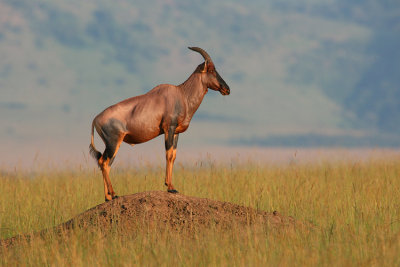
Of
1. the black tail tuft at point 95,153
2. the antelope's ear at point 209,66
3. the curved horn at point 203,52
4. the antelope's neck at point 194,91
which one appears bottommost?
the black tail tuft at point 95,153

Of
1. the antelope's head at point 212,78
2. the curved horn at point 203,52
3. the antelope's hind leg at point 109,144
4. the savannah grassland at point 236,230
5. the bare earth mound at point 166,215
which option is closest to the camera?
the savannah grassland at point 236,230

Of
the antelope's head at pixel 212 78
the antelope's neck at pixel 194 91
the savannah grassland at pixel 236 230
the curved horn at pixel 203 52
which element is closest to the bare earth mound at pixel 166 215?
the savannah grassland at pixel 236 230

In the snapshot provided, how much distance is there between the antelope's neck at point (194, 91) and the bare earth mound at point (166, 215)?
1829 mm

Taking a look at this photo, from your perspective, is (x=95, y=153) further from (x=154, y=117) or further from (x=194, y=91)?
(x=194, y=91)

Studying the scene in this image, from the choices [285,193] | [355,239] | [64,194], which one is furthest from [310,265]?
[64,194]

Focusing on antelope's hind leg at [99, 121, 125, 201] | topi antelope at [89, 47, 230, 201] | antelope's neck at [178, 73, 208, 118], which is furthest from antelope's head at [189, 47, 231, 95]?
antelope's hind leg at [99, 121, 125, 201]

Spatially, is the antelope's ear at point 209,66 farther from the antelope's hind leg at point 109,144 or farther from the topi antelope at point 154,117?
the antelope's hind leg at point 109,144

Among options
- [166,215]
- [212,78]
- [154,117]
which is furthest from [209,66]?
[166,215]

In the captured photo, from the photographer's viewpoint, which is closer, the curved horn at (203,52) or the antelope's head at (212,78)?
the curved horn at (203,52)

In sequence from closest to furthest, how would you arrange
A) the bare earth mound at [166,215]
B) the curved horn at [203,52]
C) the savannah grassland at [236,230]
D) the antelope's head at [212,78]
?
the savannah grassland at [236,230] → the bare earth mound at [166,215] → the curved horn at [203,52] → the antelope's head at [212,78]

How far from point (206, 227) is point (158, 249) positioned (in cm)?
152

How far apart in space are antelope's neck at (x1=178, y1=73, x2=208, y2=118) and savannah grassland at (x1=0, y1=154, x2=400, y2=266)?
2.63 meters

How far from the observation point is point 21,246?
8.95m

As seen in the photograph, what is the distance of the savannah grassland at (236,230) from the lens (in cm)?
708
